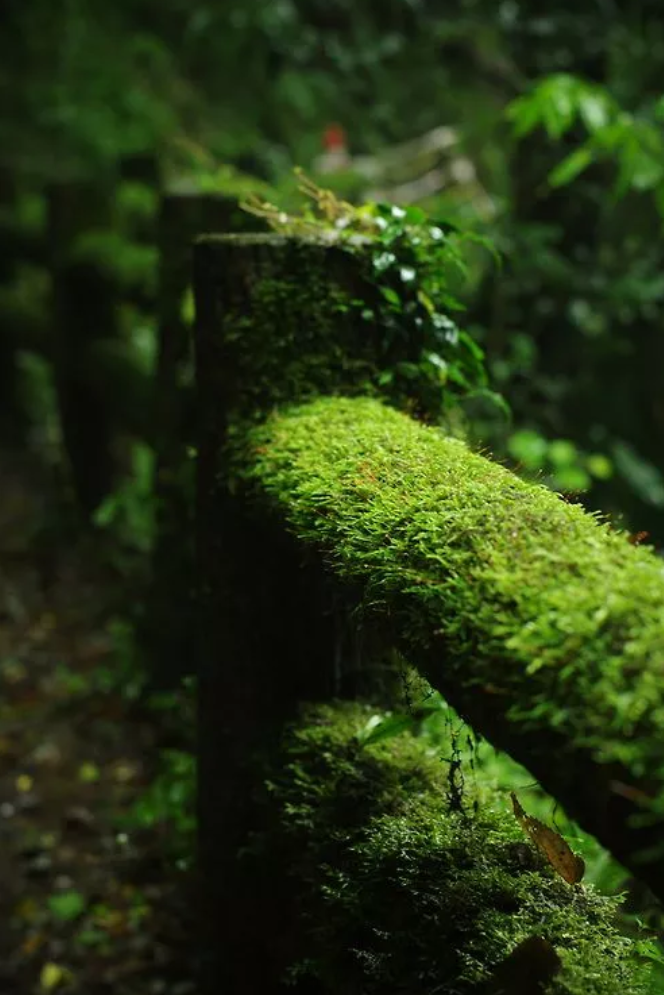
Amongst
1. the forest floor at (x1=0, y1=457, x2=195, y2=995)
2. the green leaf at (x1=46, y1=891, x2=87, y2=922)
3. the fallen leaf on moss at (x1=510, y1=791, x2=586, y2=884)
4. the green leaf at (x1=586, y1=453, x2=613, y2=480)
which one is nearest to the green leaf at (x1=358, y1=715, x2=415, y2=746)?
the fallen leaf on moss at (x1=510, y1=791, x2=586, y2=884)

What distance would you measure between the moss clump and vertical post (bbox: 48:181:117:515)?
197 inches

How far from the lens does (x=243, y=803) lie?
3.01 metres

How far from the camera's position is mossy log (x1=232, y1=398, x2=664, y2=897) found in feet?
4.56

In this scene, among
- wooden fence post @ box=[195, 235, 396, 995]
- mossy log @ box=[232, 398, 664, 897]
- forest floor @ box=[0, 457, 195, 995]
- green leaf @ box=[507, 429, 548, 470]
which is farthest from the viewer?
green leaf @ box=[507, 429, 548, 470]

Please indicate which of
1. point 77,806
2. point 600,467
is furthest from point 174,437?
point 600,467

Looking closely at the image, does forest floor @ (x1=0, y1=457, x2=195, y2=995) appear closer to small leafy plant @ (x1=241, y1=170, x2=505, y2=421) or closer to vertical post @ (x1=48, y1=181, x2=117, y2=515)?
vertical post @ (x1=48, y1=181, x2=117, y2=515)

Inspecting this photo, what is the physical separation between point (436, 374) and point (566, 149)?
383cm

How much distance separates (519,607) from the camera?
1.58 m

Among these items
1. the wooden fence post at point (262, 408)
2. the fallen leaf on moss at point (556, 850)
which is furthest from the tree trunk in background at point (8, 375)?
the fallen leaf on moss at point (556, 850)

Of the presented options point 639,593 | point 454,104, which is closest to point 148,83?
point 454,104

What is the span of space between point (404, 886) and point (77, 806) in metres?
2.89

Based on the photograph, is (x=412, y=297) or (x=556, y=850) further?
(x=412, y=297)

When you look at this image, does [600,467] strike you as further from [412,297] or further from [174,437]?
[412,297]

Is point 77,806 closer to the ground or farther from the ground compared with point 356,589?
farther from the ground
